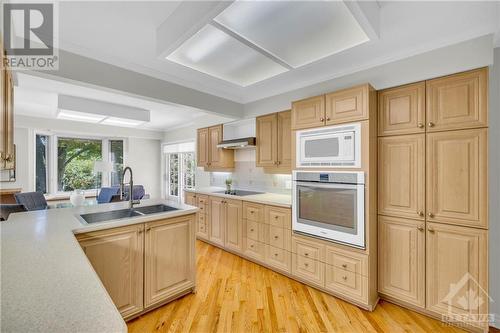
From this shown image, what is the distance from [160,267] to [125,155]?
4.87 meters

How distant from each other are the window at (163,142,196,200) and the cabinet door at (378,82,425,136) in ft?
13.9

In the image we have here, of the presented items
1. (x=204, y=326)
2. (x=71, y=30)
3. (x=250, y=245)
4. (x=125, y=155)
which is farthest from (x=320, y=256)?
(x=125, y=155)

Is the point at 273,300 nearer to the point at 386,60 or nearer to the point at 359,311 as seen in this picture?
the point at 359,311

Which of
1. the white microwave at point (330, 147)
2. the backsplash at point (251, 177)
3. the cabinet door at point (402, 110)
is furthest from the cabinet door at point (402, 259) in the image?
the backsplash at point (251, 177)

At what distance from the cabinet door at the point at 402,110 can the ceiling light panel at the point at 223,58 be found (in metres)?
1.13

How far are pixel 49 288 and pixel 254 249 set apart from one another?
8.65ft

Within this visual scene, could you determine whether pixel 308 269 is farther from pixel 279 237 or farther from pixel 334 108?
pixel 334 108

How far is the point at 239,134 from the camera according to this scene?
165 inches

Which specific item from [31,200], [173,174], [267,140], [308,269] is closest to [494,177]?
[308,269]

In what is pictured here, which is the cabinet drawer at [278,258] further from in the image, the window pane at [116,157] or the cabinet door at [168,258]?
the window pane at [116,157]

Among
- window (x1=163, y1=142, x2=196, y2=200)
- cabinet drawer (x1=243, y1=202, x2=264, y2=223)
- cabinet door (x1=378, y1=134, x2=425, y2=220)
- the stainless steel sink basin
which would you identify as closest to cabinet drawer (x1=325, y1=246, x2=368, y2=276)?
cabinet door (x1=378, y1=134, x2=425, y2=220)

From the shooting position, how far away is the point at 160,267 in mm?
2201

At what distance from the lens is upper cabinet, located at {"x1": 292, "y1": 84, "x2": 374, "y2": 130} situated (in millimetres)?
2229

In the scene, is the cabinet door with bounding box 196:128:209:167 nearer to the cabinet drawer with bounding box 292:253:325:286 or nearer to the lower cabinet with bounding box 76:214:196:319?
the lower cabinet with bounding box 76:214:196:319
